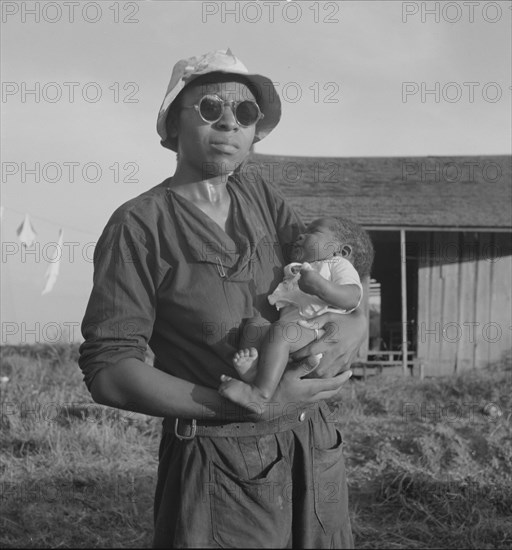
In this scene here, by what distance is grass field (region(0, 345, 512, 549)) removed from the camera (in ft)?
15.5

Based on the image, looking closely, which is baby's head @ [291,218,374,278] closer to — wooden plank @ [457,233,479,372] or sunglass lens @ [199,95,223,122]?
sunglass lens @ [199,95,223,122]

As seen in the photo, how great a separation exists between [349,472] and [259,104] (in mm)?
4199

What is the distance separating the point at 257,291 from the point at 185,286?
246 mm

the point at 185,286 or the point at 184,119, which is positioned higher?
the point at 184,119

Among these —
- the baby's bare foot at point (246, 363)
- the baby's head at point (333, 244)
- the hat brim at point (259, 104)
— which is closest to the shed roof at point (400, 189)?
the baby's head at point (333, 244)

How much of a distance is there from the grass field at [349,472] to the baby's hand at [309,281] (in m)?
2.98

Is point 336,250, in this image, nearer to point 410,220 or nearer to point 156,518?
point 156,518

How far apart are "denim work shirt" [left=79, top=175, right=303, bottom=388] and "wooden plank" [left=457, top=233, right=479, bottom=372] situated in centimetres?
1051

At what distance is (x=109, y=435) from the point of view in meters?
6.27

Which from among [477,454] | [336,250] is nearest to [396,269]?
[477,454]

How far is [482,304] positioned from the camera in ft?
39.5

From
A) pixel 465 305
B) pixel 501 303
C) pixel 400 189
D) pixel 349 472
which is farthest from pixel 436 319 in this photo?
pixel 349 472

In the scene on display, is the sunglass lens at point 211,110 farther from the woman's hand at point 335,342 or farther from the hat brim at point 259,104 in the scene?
the woman's hand at point 335,342

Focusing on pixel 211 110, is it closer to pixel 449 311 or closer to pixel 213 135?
pixel 213 135
